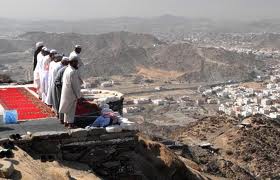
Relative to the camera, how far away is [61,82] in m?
10.8

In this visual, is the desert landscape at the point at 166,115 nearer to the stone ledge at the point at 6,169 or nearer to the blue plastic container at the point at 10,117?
the stone ledge at the point at 6,169

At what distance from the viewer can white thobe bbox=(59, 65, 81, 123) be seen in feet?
32.5

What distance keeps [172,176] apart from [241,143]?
300 inches

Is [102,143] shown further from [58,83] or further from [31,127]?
[58,83]

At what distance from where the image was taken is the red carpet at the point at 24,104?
11.4 meters

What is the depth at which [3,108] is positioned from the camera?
39.4 feet

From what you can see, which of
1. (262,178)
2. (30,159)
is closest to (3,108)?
(30,159)

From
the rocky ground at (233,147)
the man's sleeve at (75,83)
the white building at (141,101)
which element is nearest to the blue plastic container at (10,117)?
the man's sleeve at (75,83)

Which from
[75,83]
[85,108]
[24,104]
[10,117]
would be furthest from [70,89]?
[24,104]

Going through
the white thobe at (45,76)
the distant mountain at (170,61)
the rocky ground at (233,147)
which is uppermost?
the white thobe at (45,76)

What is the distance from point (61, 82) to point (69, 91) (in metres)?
0.88

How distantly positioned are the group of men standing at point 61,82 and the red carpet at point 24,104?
21 cm

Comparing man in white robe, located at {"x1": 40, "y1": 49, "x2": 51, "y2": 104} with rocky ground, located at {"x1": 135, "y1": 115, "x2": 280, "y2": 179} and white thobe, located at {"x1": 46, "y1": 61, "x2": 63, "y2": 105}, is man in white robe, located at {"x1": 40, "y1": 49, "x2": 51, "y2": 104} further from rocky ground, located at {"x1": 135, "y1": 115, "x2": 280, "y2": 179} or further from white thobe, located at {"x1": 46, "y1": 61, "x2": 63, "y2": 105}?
rocky ground, located at {"x1": 135, "y1": 115, "x2": 280, "y2": 179}

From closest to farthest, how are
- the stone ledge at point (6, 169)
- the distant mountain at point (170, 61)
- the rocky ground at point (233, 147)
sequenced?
1. the stone ledge at point (6, 169)
2. the rocky ground at point (233, 147)
3. the distant mountain at point (170, 61)
